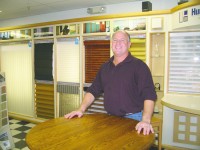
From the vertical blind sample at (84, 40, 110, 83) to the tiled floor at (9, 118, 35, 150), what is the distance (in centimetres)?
177

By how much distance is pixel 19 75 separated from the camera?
528cm

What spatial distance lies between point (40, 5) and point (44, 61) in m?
1.33

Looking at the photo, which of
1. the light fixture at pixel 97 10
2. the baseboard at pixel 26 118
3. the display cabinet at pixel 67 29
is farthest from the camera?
the baseboard at pixel 26 118

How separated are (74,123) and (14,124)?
3.80 metres

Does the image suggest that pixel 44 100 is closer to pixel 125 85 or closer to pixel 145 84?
pixel 125 85

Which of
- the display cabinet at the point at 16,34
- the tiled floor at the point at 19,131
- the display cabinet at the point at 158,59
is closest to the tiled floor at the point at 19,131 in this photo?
the tiled floor at the point at 19,131

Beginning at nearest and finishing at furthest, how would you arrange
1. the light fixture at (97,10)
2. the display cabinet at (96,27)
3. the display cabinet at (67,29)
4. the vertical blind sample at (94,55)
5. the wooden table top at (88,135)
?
the wooden table top at (88,135), the display cabinet at (96,27), the vertical blind sample at (94,55), the display cabinet at (67,29), the light fixture at (97,10)

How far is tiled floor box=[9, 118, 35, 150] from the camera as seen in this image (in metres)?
3.72

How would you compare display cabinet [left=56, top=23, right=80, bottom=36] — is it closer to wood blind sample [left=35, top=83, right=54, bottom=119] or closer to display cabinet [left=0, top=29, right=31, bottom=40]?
display cabinet [left=0, top=29, right=31, bottom=40]

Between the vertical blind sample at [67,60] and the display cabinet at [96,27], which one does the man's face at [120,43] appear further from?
the vertical blind sample at [67,60]

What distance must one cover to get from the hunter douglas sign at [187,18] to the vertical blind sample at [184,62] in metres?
0.28

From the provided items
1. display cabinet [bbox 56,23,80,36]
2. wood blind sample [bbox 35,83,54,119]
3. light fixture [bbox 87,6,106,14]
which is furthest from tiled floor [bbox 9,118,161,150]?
light fixture [bbox 87,6,106,14]

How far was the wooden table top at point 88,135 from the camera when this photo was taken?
1313 mm

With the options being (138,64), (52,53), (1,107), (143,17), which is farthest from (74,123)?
(52,53)
